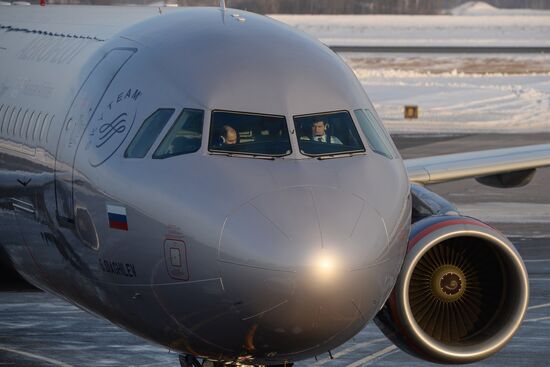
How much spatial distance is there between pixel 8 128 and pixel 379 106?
1689 inches

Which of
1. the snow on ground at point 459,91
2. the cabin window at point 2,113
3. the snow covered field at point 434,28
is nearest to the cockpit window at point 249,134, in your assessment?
the cabin window at point 2,113

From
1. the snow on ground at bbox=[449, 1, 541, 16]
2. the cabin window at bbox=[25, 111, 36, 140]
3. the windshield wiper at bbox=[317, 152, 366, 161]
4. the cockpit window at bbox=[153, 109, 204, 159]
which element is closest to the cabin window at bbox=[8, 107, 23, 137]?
the cabin window at bbox=[25, 111, 36, 140]

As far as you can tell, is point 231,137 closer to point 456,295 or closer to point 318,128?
point 318,128

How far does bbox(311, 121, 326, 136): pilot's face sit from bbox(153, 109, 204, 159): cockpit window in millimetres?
937

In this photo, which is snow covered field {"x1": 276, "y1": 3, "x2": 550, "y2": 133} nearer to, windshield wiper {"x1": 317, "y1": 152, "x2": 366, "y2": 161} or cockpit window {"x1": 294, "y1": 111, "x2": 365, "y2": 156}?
cockpit window {"x1": 294, "y1": 111, "x2": 365, "y2": 156}

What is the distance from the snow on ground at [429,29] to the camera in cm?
11906

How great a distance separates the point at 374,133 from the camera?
1199cm

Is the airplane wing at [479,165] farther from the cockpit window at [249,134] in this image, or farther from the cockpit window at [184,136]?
the cockpit window at [184,136]

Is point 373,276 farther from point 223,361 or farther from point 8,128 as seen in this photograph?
A: point 8,128

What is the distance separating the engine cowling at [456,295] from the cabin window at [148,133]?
313 centimetres

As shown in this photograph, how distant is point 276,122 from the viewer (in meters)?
11.4

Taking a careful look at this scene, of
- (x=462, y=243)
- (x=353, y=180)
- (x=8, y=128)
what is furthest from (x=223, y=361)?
(x=8, y=128)

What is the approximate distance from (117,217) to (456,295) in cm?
397

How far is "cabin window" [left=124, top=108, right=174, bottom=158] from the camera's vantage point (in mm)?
11477
